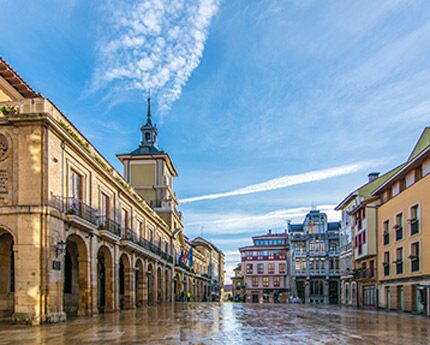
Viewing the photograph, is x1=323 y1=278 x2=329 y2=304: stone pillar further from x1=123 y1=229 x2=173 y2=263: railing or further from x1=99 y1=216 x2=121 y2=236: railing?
x1=99 y1=216 x2=121 y2=236: railing

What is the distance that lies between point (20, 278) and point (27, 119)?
20.4 feet

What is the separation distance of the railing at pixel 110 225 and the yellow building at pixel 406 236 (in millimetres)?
17758

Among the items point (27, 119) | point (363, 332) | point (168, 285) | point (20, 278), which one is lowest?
point (168, 285)

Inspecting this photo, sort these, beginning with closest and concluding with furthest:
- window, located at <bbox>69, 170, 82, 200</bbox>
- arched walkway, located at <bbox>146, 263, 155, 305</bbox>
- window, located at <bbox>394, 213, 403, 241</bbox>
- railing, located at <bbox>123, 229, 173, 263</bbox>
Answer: window, located at <bbox>69, 170, 82, 200</bbox> → window, located at <bbox>394, 213, 403, 241</bbox> → railing, located at <bbox>123, 229, 173, 263</bbox> → arched walkway, located at <bbox>146, 263, 155, 305</bbox>

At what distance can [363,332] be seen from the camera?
15570mm

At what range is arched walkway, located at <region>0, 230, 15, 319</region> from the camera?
21.1 m

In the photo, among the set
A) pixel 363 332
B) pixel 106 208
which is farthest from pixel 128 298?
pixel 363 332

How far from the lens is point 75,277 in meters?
26.2

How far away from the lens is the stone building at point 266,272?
3361 inches

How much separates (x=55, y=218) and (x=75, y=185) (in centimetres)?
399

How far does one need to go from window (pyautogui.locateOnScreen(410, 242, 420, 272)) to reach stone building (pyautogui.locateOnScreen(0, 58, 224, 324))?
17.6 meters

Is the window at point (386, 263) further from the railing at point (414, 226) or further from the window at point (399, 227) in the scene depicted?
the railing at point (414, 226)

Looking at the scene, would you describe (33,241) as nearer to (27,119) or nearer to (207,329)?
(27,119)

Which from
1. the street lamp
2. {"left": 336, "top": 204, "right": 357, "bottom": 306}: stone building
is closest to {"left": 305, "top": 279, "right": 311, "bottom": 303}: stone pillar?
{"left": 336, "top": 204, "right": 357, "bottom": 306}: stone building
